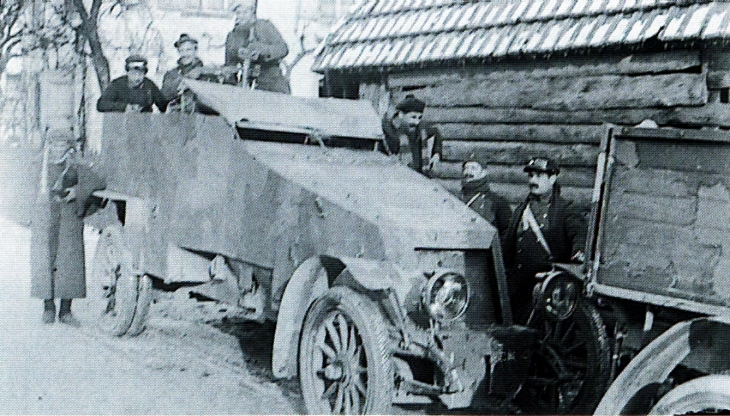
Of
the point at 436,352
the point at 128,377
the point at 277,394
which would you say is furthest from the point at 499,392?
the point at 128,377

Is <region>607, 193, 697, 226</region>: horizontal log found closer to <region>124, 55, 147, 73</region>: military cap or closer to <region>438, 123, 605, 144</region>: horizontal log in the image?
<region>438, 123, 605, 144</region>: horizontal log

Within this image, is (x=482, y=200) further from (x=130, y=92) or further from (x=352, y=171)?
(x=130, y=92)

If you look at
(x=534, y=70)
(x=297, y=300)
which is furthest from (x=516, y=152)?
(x=297, y=300)

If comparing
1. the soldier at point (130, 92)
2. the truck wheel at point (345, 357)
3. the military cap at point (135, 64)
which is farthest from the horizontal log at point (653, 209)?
the military cap at point (135, 64)

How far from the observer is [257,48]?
28.4 ft

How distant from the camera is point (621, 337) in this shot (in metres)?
4.21

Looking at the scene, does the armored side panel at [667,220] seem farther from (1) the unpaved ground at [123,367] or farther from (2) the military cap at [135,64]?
(2) the military cap at [135,64]

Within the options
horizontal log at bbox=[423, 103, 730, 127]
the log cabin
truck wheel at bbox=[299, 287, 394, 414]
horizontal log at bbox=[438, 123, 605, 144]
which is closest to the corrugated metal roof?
the log cabin

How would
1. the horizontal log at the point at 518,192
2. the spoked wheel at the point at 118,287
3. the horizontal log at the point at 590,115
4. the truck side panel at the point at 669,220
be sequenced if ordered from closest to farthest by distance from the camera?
the truck side panel at the point at 669,220 < the horizontal log at the point at 590,115 < the spoked wheel at the point at 118,287 < the horizontal log at the point at 518,192

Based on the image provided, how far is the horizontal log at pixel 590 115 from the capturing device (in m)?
6.55

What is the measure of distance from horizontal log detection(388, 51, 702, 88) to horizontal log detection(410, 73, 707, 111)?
0.17 feet

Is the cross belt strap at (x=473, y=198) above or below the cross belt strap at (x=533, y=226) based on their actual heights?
above

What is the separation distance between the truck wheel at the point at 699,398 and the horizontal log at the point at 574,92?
3726 mm

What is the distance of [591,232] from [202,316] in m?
5.22
